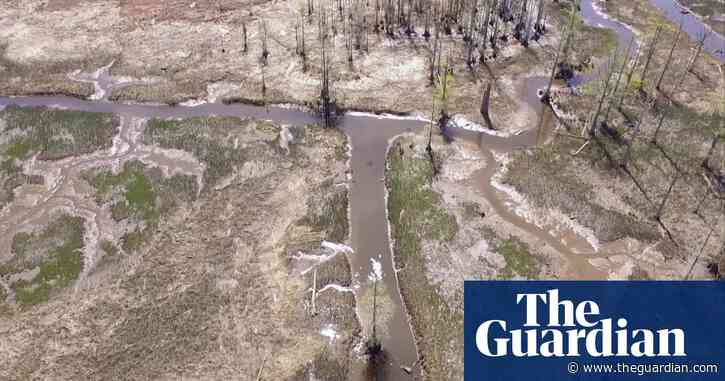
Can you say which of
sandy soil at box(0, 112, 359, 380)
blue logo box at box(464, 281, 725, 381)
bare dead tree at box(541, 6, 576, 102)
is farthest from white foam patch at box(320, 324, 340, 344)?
bare dead tree at box(541, 6, 576, 102)

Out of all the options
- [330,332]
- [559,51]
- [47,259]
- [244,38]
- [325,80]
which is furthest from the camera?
[244,38]

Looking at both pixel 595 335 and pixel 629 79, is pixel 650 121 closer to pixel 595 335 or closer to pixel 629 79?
pixel 629 79

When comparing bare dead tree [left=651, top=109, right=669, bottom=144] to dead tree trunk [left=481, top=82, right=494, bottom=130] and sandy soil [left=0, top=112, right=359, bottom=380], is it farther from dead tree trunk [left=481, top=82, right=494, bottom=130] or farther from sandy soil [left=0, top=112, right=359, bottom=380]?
sandy soil [left=0, top=112, right=359, bottom=380]

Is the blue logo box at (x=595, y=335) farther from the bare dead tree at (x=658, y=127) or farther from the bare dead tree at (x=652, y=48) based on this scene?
the bare dead tree at (x=652, y=48)

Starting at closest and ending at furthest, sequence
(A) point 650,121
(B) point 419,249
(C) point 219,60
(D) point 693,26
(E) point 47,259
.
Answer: (E) point 47,259 < (B) point 419,249 < (A) point 650,121 < (C) point 219,60 < (D) point 693,26

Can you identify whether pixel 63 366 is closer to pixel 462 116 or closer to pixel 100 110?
pixel 100 110

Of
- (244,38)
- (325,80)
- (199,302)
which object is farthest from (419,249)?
(244,38)

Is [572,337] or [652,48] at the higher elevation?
[652,48]
